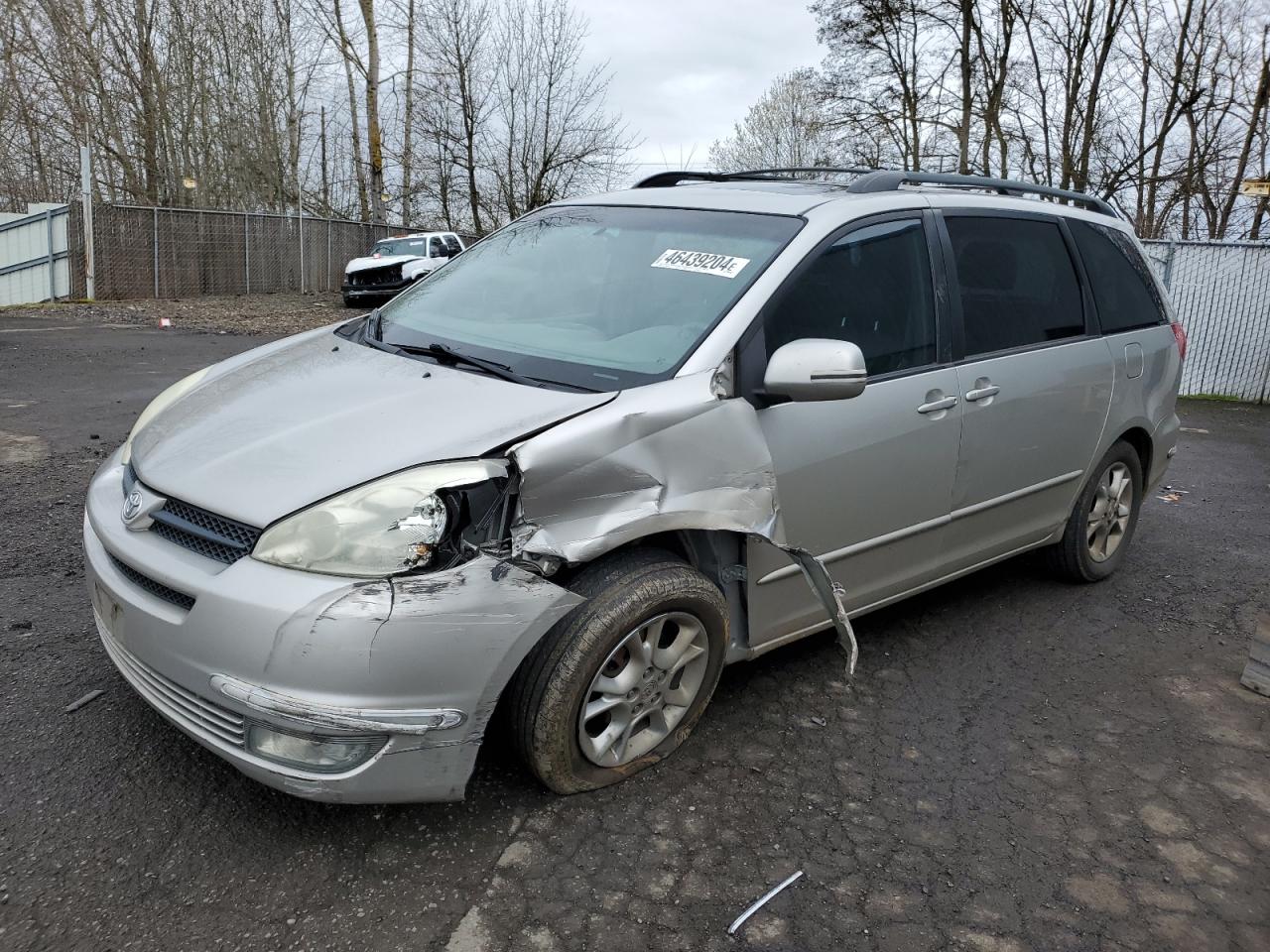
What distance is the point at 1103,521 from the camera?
4656 millimetres

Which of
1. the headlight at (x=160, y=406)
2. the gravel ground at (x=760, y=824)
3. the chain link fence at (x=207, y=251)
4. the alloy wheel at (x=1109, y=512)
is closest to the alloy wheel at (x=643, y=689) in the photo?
the gravel ground at (x=760, y=824)

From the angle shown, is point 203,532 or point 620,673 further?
point 620,673

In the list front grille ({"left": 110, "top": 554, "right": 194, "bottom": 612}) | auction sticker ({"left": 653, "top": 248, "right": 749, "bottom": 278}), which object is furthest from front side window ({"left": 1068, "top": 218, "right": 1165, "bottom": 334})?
front grille ({"left": 110, "top": 554, "right": 194, "bottom": 612})

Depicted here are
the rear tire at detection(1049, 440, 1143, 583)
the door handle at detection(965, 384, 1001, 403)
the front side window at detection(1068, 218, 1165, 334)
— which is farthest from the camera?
the rear tire at detection(1049, 440, 1143, 583)

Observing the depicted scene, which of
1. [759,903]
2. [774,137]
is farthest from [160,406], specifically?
[774,137]

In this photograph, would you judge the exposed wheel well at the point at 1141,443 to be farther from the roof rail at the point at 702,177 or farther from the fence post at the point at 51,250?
the fence post at the point at 51,250

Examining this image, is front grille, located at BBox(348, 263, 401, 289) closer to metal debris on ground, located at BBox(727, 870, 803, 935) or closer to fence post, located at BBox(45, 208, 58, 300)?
fence post, located at BBox(45, 208, 58, 300)

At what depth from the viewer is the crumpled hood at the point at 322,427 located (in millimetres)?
2416

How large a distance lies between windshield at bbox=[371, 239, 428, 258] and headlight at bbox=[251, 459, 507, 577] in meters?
20.8

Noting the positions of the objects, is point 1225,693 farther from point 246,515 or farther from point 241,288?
point 241,288

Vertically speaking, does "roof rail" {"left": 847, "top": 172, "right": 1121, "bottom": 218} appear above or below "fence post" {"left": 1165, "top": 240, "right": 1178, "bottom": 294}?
below

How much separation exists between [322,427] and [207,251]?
23.1 m

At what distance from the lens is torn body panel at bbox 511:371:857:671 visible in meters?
2.46

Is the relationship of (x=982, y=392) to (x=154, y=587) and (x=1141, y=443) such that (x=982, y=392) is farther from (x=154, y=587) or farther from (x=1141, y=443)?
(x=154, y=587)
